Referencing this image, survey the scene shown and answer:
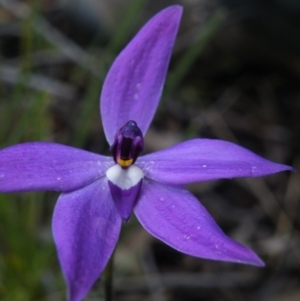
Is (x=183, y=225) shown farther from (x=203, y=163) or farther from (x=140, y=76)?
(x=140, y=76)

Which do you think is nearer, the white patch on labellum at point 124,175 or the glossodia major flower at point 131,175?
the glossodia major flower at point 131,175

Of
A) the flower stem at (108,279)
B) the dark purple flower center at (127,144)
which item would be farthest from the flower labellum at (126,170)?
the flower stem at (108,279)

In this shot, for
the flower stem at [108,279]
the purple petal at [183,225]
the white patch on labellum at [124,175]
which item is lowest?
the flower stem at [108,279]

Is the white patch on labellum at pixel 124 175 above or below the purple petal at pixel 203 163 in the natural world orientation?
below

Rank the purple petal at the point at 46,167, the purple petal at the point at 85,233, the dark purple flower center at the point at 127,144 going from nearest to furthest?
the purple petal at the point at 85,233
the purple petal at the point at 46,167
the dark purple flower center at the point at 127,144

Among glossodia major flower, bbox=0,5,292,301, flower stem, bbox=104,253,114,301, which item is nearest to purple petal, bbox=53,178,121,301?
glossodia major flower, bbox=0,5,292,301

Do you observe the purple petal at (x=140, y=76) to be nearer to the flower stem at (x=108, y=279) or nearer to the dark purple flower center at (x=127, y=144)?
the dark purple flower center at (x=127, y=144)

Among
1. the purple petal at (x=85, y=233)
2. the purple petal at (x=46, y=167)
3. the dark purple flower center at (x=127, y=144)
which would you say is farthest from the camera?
the dark purple flower center at (x=127, y=144)

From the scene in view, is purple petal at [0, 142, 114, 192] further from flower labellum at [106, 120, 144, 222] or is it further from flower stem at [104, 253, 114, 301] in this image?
flower stem at [104, 253, 114, 301]

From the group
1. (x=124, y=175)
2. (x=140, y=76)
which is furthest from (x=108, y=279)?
(x=140, y=76)
